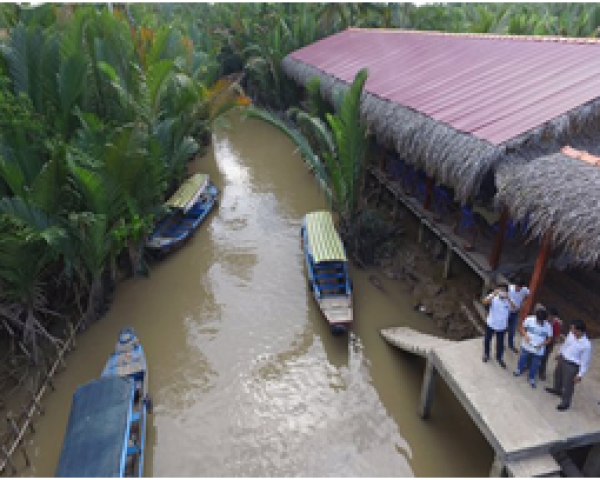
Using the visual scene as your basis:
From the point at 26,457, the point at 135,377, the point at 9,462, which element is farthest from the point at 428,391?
the point at 9,462

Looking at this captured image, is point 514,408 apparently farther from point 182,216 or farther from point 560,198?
point 182,216

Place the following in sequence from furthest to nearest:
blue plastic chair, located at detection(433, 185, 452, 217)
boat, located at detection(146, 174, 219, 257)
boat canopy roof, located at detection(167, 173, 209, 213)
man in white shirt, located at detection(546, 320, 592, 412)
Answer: boat canopy roof, located at detection(167, 173, 209, 213), boat, located at detection(146, 174, 219, 257), blue plastic chair, located at detection(433, 185, 452, 217), man in white shirt, located at detection(546, 320, 592, 412)

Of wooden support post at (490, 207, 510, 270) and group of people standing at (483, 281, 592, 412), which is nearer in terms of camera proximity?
group of people standing at (483, 281, 592, 412)

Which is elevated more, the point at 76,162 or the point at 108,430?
the point at 76,162

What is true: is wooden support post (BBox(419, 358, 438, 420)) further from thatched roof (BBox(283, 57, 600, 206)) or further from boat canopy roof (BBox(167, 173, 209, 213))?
boat canopy roof (BBox(167, 173, 209, 213))

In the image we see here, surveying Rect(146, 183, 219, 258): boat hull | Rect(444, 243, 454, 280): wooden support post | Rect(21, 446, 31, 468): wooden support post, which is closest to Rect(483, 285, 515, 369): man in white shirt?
Rect(444, 243, 454, 280): wooden support post

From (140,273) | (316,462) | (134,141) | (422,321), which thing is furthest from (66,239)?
(422,321)
